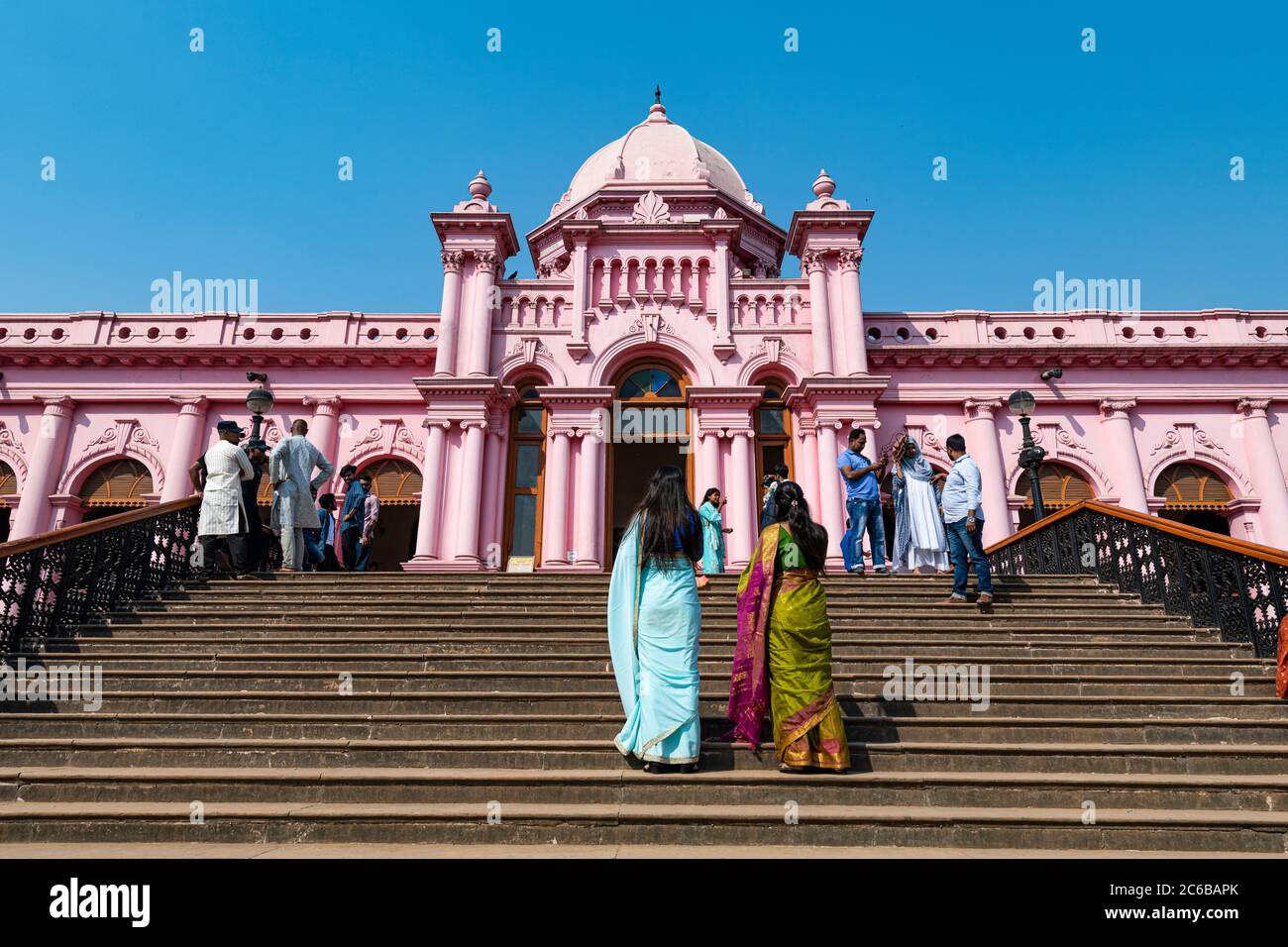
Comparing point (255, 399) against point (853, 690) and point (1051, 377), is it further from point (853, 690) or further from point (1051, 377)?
point (1051, 377)

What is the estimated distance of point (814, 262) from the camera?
1684 cm

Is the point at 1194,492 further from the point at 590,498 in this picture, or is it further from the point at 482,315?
the point at 482,315

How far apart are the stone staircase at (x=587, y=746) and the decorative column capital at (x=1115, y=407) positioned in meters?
10.9

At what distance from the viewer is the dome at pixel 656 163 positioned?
→ 2162 cm

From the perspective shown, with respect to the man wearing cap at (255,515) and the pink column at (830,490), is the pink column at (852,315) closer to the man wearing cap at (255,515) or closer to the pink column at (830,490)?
the pink column at (830,490)

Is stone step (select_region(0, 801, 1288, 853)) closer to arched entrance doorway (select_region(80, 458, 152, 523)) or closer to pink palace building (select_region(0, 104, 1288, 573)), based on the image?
pink palace building (select_region(0, 104, 1288, 573))

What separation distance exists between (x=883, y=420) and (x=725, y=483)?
4.42 metres

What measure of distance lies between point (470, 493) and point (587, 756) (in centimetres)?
1071

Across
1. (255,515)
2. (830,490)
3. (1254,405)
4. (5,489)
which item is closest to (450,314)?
(255,515)

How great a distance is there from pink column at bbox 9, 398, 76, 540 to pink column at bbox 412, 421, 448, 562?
347 inches

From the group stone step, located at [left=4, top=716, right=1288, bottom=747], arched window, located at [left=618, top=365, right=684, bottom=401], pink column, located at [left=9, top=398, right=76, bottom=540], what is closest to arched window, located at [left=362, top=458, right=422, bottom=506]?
→ arched window, located at [left=618, top=365, right=684, bottom=401]

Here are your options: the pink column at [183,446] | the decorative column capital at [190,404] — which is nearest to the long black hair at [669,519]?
the pink column at [183,446]

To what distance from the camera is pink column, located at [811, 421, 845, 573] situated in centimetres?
→ 1482
